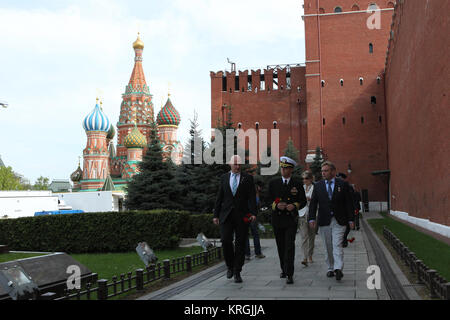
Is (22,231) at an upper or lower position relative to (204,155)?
lower

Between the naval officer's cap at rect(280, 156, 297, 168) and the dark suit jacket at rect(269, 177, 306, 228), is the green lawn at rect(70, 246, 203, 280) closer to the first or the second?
the dark suit jacket at rect(269, 177, 306, 228)

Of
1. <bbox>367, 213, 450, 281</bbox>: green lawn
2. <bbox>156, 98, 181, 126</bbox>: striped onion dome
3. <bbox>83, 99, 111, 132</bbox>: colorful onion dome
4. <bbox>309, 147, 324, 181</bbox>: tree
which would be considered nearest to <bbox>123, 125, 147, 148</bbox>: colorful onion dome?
<bbox>156, 98, 181, 126</bbox>: striped onion dome

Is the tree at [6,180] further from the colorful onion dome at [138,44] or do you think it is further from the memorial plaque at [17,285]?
the memorial plaque at [17,285]

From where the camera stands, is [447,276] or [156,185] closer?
[447,276]

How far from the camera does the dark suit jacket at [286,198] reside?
19.8 feet

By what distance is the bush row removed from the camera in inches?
454

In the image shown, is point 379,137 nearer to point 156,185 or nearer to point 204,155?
point 204,155

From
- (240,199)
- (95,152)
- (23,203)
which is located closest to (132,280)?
(240,199)

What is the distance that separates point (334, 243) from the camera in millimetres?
6047

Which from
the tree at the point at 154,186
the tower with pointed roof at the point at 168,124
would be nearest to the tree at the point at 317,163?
the tree at the point at 154,186

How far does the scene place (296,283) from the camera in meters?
5.94

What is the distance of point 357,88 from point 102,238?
105 ft

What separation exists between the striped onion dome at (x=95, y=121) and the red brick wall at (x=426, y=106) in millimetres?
42658
